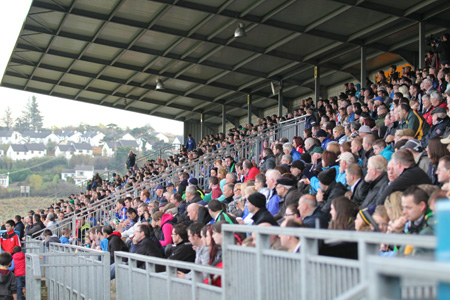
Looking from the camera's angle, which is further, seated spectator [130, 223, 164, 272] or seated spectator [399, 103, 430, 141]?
seated spectator [399, 103, 430, 141]

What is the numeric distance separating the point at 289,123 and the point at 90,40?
822cm

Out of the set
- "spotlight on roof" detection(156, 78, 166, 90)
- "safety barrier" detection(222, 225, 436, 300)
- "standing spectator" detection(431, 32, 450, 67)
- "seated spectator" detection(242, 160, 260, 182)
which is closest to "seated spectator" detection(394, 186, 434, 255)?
"safety barrier" detection(222, 225, 436, 300)

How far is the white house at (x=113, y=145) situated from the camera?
4945cm

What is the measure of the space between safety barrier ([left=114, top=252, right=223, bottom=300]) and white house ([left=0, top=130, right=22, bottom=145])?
49030mm

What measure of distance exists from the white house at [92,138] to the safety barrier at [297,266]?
161ft

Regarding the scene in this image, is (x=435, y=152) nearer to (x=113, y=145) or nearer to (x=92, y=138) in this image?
(x=113, y=145)

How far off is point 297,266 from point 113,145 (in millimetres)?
48729

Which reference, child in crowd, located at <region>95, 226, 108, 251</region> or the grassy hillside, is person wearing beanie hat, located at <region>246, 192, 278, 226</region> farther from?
the grassy hillside

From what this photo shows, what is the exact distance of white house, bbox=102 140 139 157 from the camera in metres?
49.5

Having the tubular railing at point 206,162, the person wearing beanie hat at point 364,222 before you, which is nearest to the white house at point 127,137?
the tubular railing at point 206,162

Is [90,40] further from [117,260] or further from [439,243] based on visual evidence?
[439,243]

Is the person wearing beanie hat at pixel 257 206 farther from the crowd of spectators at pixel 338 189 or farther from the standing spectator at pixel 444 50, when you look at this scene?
the standing spectator at pixel 444 50

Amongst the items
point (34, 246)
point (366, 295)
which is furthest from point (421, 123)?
point (34, 246)

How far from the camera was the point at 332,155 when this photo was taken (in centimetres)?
885
